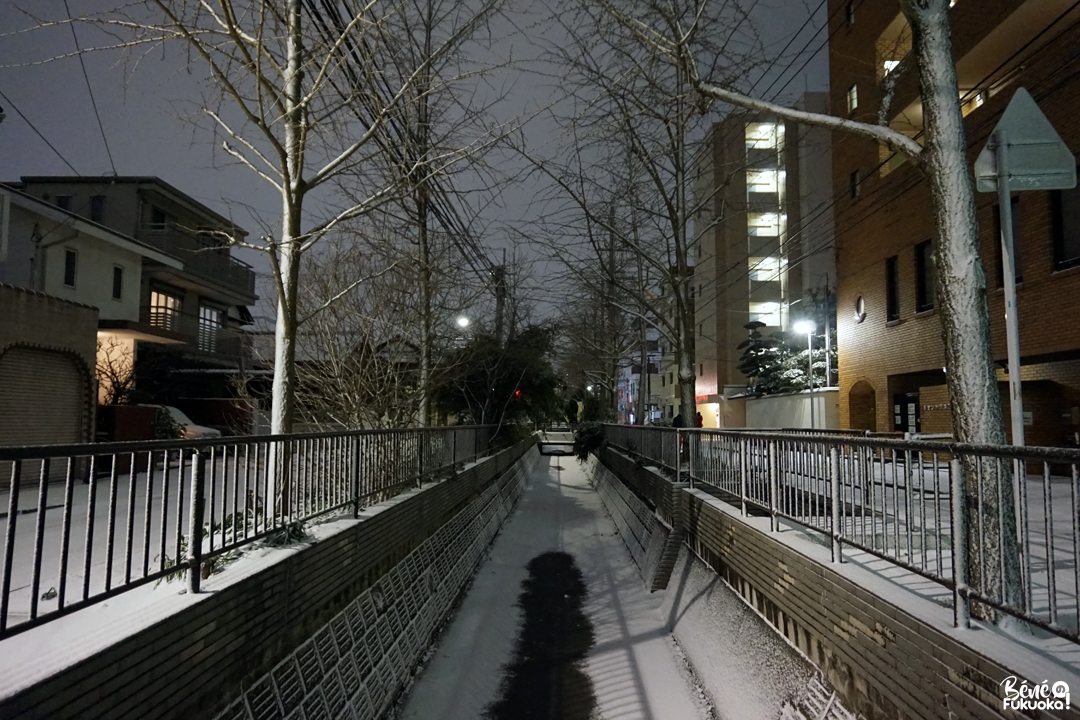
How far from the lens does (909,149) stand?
12.9ft

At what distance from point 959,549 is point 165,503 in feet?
12.8

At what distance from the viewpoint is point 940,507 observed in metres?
3.37

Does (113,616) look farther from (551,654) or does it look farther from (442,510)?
(442,510)

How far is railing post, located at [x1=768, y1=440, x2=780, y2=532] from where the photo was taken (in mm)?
4996

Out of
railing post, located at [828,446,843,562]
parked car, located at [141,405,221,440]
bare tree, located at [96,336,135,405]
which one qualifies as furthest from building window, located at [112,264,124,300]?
railing post, located at [828,446,843,562]

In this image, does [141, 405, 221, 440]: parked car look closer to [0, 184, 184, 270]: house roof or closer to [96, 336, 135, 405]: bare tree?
[96, 336, 135, 405]: bare tree

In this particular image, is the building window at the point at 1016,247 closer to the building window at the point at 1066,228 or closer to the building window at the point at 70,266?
the building window at the point at 1066,228

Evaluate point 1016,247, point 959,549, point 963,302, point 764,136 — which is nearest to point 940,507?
point 959,549

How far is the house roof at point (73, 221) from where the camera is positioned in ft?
52.0

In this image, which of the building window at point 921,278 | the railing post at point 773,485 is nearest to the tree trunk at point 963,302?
the railing post at point 773,485

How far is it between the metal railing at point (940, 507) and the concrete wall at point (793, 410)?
18689 millimetres

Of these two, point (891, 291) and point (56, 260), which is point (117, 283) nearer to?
point (56, 260)

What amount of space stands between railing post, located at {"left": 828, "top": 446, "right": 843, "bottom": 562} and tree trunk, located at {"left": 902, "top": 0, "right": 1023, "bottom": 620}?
2.48ft

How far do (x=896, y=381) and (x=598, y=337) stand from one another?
13.7m
